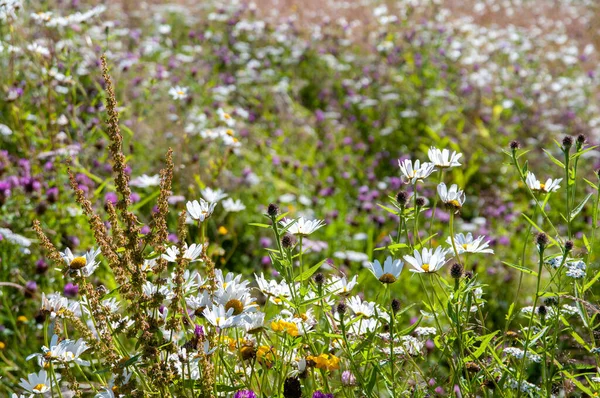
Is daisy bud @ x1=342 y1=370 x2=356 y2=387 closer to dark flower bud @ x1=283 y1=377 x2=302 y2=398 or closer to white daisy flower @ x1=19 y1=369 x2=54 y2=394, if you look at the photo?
dark flower bud @ x1=283 y1=377 x2=302 y2=398

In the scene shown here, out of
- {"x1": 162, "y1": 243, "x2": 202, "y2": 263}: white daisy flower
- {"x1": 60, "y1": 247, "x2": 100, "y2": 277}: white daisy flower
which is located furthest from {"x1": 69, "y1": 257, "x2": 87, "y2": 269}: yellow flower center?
{"x1": 162, "y1": 243, "x2": 202, "y2": 263}: white daisy flower

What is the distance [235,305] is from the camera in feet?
4.78

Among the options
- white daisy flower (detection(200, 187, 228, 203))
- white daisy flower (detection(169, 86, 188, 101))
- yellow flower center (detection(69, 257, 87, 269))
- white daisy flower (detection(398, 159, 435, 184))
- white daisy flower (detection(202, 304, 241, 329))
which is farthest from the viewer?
white daisy flower (detection(169, 86, 188, 101))

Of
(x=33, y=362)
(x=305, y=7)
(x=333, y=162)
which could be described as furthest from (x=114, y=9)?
(x=33, y=362)

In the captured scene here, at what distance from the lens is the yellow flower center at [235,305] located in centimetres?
145

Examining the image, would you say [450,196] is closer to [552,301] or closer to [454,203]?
[454,203]

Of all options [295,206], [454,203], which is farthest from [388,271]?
[295,206]

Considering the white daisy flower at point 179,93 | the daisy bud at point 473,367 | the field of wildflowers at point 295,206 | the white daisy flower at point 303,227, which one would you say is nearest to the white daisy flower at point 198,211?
the field of wildflowers at point 295,206

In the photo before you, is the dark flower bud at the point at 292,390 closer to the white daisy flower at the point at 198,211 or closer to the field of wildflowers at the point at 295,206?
the field of wildflowers at the point at 295,206

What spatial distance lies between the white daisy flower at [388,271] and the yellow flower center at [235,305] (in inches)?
11.9

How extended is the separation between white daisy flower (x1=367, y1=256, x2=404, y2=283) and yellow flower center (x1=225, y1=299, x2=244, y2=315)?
1.00 feet

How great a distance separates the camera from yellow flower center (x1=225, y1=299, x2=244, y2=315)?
57.2 inches

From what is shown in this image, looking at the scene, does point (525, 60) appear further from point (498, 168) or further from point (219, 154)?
point (219, 154)

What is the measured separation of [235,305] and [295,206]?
2.76m
